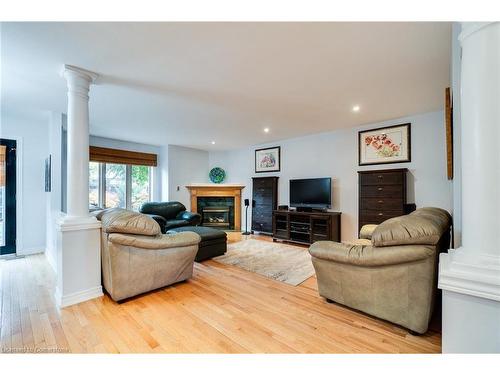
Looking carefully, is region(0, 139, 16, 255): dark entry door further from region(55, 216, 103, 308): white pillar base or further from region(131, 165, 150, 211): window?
region(55, 216, 103, 308): white pillar base

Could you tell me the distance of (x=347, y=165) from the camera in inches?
179

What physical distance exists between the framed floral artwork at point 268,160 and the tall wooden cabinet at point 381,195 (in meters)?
2.17

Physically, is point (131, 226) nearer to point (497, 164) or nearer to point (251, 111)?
point (251, 111)

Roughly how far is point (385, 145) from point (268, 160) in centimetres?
273

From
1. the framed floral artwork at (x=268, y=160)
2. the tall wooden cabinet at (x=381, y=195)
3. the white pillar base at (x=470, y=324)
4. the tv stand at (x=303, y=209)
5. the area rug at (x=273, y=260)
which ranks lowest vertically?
the area rug at (x=273, y=260)

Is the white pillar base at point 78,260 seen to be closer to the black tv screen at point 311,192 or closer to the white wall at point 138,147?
the white wall at point 138,147

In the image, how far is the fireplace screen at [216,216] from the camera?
678cm

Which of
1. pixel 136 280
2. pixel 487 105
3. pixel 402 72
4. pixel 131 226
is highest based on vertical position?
pixel 402 72

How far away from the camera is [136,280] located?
232cm

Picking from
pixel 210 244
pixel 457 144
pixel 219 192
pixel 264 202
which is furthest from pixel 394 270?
pixel 219 192

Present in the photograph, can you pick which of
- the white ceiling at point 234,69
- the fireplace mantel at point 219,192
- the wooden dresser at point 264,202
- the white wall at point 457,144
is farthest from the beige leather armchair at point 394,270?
the fireplace mantel at point 219,192

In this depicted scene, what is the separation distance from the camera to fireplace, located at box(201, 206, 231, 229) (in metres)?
6.77
